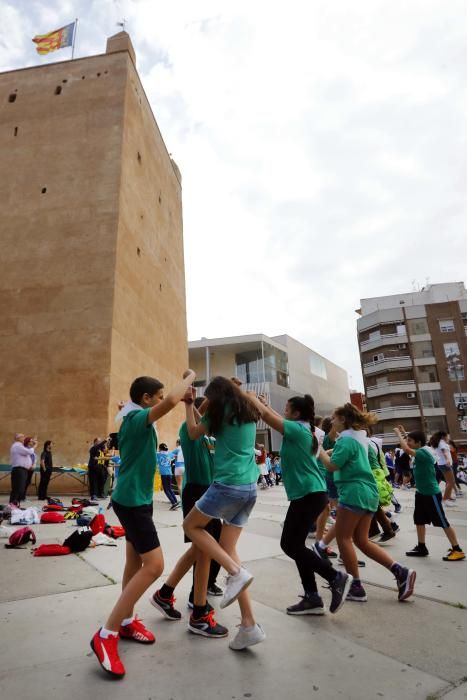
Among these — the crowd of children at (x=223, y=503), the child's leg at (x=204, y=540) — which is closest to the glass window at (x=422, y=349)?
the crowd of children at (x=223, y=503)

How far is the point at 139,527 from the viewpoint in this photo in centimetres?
257

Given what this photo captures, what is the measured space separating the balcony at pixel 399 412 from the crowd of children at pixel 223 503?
139 feet

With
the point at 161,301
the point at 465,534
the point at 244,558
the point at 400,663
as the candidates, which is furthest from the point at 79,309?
the point at 400,663

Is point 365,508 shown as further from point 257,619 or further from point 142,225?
point 142,225

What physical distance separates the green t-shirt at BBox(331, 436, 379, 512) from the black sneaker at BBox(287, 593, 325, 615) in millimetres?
856

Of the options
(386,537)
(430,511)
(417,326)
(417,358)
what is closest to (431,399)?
(417,358)

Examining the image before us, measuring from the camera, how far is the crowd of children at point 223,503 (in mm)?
2490

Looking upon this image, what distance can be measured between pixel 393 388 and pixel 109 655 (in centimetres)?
4562

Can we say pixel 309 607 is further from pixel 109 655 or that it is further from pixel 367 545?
pixel 109 655

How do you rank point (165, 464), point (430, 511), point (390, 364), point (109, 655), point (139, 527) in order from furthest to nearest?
point (390, 364) < point (165, 464) < point (430, 511) < point (139, 527) < point (109, 655)

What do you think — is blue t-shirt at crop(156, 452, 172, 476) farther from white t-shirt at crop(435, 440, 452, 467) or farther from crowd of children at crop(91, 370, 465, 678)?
crowd of children at crop(91, 370, 465, 678)

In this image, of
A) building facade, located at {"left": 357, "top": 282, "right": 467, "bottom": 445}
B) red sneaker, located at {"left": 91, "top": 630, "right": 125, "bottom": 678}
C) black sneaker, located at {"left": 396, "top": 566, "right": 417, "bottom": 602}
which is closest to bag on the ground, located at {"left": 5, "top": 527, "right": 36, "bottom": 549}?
red sneaker, located at {"left": 91, "top": 630, "right": 125, "bottom": 678}

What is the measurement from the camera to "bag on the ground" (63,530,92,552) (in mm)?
5012

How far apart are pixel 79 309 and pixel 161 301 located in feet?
18.2
